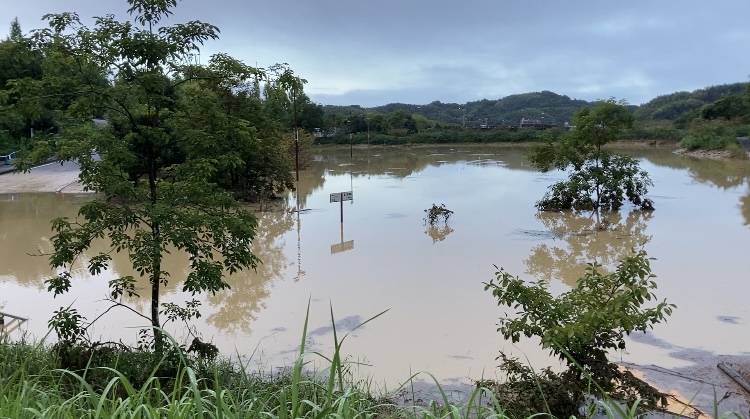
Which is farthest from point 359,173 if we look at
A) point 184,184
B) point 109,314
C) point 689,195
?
point 184,184

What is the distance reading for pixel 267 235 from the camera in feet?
50.6

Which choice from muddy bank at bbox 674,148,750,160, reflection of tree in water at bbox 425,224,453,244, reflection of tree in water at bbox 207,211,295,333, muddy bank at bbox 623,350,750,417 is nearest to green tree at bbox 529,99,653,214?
reflection of tree in water at bbox 425,224,453,244

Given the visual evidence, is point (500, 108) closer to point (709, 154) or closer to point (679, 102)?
point (679, 102)

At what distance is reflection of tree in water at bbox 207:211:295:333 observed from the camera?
335 inches

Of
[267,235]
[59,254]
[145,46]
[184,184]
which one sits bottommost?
[267,235]

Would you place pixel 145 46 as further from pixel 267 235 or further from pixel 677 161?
pixel 677 161

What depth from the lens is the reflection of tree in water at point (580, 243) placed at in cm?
1155

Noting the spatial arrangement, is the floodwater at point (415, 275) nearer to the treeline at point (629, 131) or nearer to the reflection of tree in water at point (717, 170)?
the reflection of tree in water at point (717, 170)

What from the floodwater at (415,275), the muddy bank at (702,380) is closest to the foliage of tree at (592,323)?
the muddy bank at (702,380)

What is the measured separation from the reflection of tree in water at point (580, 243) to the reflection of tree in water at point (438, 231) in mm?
2303

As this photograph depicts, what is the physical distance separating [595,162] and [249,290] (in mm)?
13134

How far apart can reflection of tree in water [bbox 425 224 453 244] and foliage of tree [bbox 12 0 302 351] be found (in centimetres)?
904

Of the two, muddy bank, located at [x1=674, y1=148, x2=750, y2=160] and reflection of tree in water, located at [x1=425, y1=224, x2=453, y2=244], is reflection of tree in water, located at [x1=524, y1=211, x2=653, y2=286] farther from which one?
muddy bank, located at [x1=674, y1=148, x2=750, y2=160]

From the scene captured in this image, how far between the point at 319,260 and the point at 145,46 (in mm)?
7764
